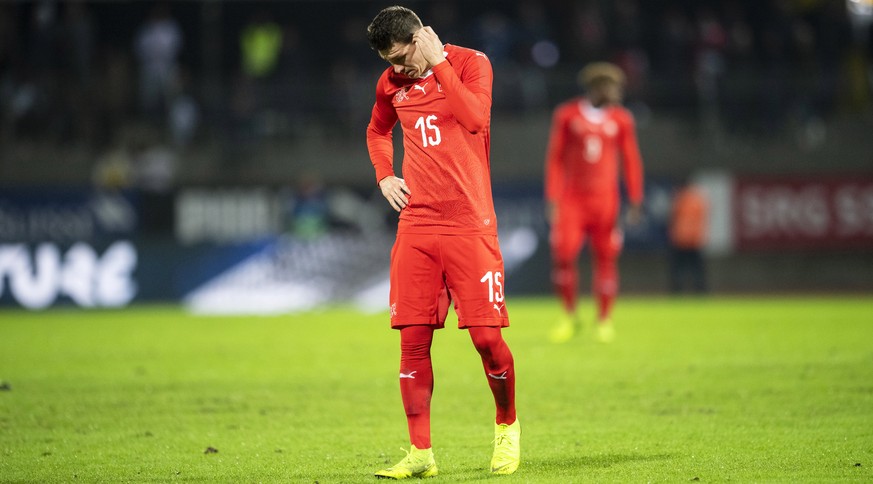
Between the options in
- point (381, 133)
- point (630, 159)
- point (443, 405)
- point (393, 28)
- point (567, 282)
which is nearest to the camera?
point (393, 28)

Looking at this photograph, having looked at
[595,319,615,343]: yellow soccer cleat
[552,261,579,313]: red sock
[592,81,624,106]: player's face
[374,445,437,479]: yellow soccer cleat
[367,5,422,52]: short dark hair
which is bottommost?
[595,319,615,343]: yellow soccer cleat

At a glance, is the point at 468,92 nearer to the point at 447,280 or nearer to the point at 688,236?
the point at 447,280

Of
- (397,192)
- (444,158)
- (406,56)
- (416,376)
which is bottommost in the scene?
(416,376)

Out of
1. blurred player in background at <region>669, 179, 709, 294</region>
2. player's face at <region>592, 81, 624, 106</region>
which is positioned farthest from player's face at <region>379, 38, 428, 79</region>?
blurred player in background at <region>669, 179, 709, 294</region>

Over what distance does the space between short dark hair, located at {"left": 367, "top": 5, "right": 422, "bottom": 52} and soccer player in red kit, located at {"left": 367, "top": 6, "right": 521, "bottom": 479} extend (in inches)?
7.6

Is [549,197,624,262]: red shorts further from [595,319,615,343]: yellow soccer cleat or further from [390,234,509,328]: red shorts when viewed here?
[390,234,509,328]: red shorts

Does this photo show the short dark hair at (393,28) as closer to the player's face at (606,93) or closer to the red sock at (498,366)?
the red sock at (498,366)

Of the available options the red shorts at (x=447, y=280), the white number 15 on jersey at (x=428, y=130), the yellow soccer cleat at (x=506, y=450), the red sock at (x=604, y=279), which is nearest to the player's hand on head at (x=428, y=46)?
the white number 15 on jersey at (x=428, y=130)

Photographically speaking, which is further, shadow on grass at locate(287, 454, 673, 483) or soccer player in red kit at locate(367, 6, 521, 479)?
soccer player in red kit at locate(367, 6, 521, 479)

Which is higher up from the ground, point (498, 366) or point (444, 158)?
point (444, 158)

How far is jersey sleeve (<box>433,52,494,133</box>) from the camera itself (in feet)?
18.5

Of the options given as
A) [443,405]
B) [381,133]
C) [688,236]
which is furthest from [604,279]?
[688,236]

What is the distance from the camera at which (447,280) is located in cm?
599

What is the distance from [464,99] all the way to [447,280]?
2.92 ft
